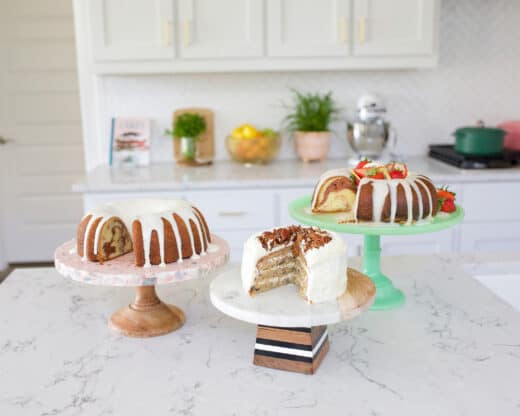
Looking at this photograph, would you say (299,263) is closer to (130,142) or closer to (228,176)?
(228,176)

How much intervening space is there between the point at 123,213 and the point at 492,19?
2894 millimetres

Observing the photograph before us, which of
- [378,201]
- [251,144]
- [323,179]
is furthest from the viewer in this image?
[251,144]

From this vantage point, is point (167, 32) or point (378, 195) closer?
point (378, 195)

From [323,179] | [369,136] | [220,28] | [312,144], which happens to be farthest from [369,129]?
[323,179]

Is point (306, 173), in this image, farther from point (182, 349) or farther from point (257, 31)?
point (182, 349)

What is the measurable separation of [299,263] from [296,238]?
0.06 metres

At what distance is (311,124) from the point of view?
348cm

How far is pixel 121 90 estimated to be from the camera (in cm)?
351

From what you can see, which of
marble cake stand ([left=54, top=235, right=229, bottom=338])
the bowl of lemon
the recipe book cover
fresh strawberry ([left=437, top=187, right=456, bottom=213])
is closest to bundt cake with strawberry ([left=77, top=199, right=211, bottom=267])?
marble cake stand ([left=54, top=235, right=229, bottom=338])

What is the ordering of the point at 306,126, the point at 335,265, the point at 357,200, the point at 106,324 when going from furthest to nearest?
the point at 306,126, the point at 357,200, the point at 106,324, the point at 335,265

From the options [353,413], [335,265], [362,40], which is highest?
[362,40]

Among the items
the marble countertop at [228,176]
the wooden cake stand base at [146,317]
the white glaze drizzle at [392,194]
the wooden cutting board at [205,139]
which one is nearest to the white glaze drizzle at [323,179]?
the white glaze drizzle at [392,194]

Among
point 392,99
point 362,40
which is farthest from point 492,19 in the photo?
point 362,40

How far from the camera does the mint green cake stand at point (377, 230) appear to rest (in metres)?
1.51
